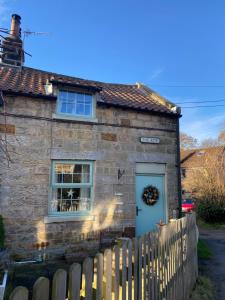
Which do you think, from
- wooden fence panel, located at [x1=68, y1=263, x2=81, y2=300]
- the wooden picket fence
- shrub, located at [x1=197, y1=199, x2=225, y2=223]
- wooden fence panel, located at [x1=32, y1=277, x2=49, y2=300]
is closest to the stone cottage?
the wooden picket fence

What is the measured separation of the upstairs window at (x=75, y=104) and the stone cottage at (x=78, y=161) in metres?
0.03

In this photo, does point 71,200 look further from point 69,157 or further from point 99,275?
point 99,275

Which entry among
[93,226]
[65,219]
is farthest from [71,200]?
[93,226]

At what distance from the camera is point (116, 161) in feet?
30.6

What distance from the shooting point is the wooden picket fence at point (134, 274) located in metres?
1.97

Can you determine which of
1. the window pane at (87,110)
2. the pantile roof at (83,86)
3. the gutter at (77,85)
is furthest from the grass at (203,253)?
the gutter at (77,85)

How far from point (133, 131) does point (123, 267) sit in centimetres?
726

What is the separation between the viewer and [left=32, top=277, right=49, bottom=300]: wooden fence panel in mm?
1735

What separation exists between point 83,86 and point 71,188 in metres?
3.36

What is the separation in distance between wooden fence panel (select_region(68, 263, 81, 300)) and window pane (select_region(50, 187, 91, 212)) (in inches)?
252

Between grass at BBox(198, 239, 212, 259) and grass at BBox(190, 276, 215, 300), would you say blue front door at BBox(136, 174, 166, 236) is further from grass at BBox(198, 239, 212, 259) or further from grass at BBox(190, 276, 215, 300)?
grass at BBox(190, 276, 215, 300)

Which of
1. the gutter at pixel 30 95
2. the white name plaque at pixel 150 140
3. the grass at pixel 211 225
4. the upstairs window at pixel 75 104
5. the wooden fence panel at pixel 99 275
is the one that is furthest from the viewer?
the grass at pixel 211 225

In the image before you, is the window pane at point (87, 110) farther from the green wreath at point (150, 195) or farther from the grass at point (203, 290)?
the grass at point (203, 290)

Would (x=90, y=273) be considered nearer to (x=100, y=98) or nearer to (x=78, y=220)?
(x=78, y=220)
